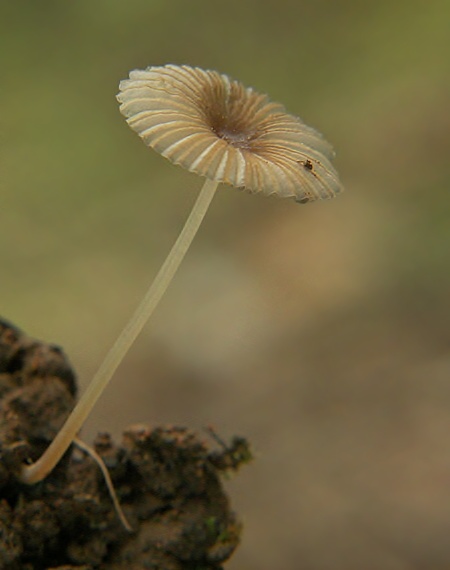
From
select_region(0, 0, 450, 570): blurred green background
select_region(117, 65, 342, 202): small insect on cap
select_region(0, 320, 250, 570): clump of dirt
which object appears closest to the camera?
select_region(117, 65, 342, 202): small insect on cap

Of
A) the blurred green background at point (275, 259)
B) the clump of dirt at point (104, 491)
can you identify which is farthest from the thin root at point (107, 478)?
the blurred green background at point (275, 259)

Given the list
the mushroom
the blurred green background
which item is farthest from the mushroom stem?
the blurred green background

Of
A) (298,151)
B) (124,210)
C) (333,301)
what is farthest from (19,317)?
(298,151)

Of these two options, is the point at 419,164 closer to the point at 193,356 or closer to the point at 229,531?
the point at 193,356

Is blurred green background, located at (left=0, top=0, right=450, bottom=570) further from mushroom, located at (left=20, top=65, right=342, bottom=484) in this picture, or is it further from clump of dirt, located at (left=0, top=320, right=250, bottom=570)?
mushroom, located at (left=20, top=65, right=342, bottom=484)

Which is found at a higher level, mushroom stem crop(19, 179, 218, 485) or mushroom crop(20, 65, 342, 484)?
mushroom crop(20, 65, 342, 484)

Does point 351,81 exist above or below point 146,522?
above
